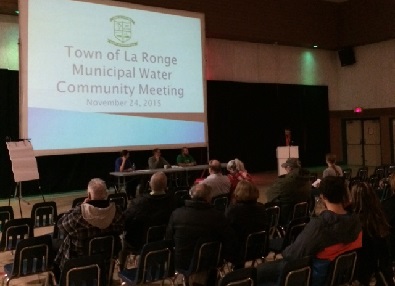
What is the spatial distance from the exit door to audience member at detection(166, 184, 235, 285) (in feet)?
48.3

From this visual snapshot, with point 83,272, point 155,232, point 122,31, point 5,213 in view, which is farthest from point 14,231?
point 122,31

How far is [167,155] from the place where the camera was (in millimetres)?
13719

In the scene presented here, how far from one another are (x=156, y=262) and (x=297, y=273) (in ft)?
3.84

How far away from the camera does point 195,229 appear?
3.80 meters

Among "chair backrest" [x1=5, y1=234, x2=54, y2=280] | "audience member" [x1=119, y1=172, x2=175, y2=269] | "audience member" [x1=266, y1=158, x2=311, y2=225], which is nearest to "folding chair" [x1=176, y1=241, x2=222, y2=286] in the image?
"audience member" [x1=119, y1=172, x2=175, y2=269]

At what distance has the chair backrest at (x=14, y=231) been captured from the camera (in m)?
4.43

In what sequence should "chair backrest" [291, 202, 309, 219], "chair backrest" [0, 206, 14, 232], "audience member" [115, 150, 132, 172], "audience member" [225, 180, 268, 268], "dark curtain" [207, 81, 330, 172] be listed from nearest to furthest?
1. "audience member" [225, 180, 268, 268]
2. "chair backrest" [0, 206, 14, 232]
3. "chair backrest" [291, 202, 309, 219]
4. "audience member" [115, 150, 132, 172]
5. "dark curtain" [207, 81, 330, 172]

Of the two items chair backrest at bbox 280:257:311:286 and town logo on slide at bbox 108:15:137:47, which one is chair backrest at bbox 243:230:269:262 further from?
town logo on slide at bbox 108:15:137:47

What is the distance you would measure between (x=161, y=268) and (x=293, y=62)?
569 inches

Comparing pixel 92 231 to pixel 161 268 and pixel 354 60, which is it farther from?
pixel 354 60

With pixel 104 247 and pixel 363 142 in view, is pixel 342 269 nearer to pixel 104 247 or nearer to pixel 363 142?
pixel 104 247

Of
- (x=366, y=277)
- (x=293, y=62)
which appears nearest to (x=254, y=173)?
(x=293, y=62)

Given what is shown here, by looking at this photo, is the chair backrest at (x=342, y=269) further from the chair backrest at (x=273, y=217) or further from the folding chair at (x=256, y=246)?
the chair backrest at (x=273, y=217)

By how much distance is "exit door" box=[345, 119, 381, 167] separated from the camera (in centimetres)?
1719
